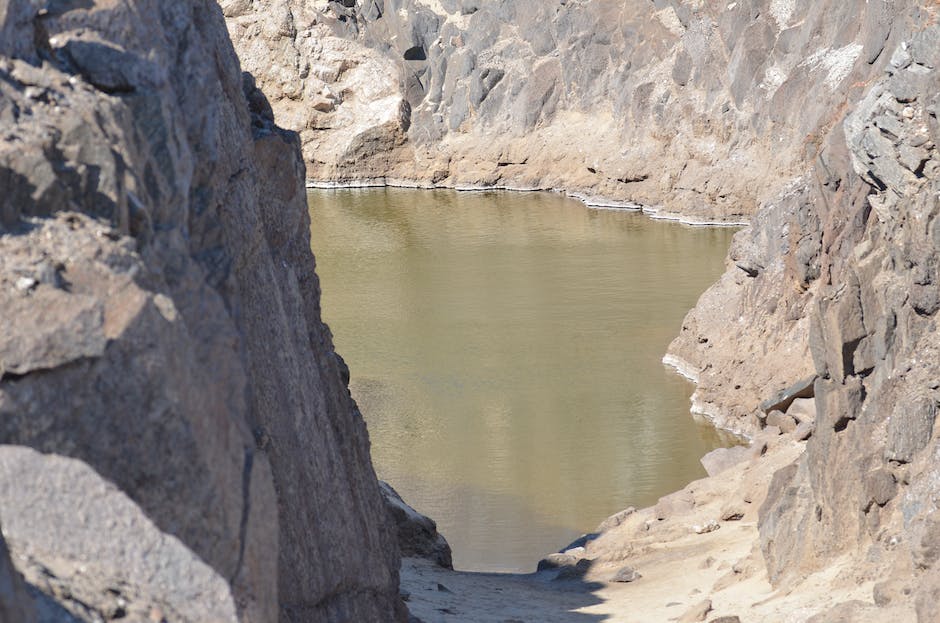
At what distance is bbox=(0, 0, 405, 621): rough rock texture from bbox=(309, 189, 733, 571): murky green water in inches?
382

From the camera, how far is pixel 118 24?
6484 mm

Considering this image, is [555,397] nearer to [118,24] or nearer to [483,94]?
[118,24]

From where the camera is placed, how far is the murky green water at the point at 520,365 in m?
18.4

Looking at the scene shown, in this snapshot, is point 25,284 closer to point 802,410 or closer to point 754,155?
point 802,410

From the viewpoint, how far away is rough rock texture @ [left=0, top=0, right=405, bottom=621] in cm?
519

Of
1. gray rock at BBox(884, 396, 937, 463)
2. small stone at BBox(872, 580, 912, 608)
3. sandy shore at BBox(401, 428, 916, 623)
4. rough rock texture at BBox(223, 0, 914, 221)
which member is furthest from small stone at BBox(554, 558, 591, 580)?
rough rock texture at BBox(223, 0, 914, 221)

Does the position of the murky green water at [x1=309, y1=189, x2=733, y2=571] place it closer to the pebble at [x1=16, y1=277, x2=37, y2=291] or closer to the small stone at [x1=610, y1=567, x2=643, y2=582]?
the small stone at [x1=610, y1=567, x2=643, y2=582]

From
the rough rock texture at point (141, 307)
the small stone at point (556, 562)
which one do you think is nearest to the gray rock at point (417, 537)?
the small stone at point (556, 562)

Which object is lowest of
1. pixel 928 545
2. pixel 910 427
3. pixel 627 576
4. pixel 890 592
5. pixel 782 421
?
pixel 627 576

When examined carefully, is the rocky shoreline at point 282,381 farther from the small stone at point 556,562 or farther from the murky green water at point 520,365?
the murky green water at point 520,365

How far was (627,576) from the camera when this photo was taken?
14.1m

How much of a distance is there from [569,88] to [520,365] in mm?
22144

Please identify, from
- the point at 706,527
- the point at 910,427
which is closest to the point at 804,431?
the point at 706,527

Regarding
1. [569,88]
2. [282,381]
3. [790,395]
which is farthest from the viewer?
[569,88]
